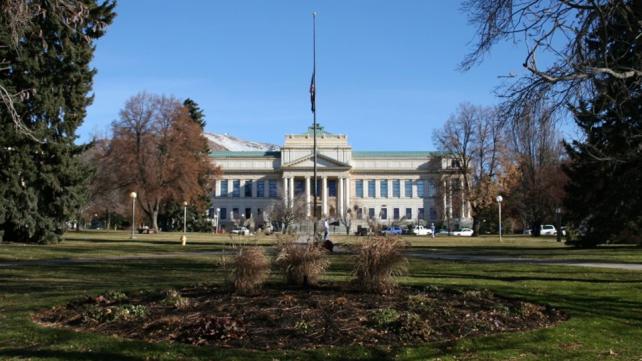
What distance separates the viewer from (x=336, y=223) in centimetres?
9250

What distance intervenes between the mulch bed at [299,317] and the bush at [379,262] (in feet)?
0.87

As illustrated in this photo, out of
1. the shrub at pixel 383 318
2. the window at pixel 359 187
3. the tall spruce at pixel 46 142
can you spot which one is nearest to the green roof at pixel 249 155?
the window at pixel 359 187

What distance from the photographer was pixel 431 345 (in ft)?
26.0

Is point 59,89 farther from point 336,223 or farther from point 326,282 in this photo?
point 336,223

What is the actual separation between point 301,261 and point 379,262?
5.10 ft

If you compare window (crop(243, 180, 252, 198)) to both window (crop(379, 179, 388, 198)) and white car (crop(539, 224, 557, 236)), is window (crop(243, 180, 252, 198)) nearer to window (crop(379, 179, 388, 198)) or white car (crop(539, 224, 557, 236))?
window (crop(379, 179, 388, 198))

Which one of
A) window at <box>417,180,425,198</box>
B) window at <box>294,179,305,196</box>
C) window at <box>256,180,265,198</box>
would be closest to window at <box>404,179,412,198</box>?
window at <box>417,180,425,198</box>

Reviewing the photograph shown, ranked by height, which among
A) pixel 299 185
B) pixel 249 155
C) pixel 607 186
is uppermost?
pixel 249 155

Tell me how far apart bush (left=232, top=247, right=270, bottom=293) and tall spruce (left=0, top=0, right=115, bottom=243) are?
2289cm

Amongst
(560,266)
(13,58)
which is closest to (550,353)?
(560,266)

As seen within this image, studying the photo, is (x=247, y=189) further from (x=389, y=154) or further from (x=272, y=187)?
(x=389, y=154)

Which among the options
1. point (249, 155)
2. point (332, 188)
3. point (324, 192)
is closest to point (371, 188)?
point (332, 188)

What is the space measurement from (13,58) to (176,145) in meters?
32.4

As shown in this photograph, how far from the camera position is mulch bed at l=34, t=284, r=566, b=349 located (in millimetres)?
8312
